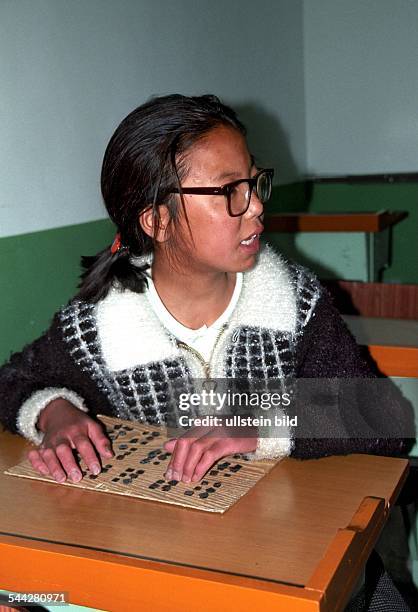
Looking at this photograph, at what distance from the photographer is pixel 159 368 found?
149 centimetres

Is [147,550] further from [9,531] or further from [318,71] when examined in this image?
[318,71]

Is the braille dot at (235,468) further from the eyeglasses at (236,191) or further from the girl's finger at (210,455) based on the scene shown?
the eyeglasses at (236,191)

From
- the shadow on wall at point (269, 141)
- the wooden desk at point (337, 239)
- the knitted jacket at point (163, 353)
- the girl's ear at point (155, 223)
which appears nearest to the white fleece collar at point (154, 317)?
the knitted jacket at point (163, 353)

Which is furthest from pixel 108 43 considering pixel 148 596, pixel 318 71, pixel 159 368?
pixel 318 71

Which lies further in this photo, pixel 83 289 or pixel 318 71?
pixel 318 71

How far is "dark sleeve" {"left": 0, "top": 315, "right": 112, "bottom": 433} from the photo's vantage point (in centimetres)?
151

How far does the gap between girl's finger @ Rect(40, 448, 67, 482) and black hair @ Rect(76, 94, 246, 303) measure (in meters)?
0.49

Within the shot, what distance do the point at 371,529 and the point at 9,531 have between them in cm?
48

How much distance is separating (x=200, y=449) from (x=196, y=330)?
1.37ft

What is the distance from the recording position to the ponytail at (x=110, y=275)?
1544mm

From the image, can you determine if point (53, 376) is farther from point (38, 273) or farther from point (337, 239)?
point (337, 239)

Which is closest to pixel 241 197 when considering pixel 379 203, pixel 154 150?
pixel 154 150

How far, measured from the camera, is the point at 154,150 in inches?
54.8

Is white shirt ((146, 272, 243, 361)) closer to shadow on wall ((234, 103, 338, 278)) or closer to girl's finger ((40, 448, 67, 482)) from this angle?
girl's finger ((40, 448, 67, 482))
